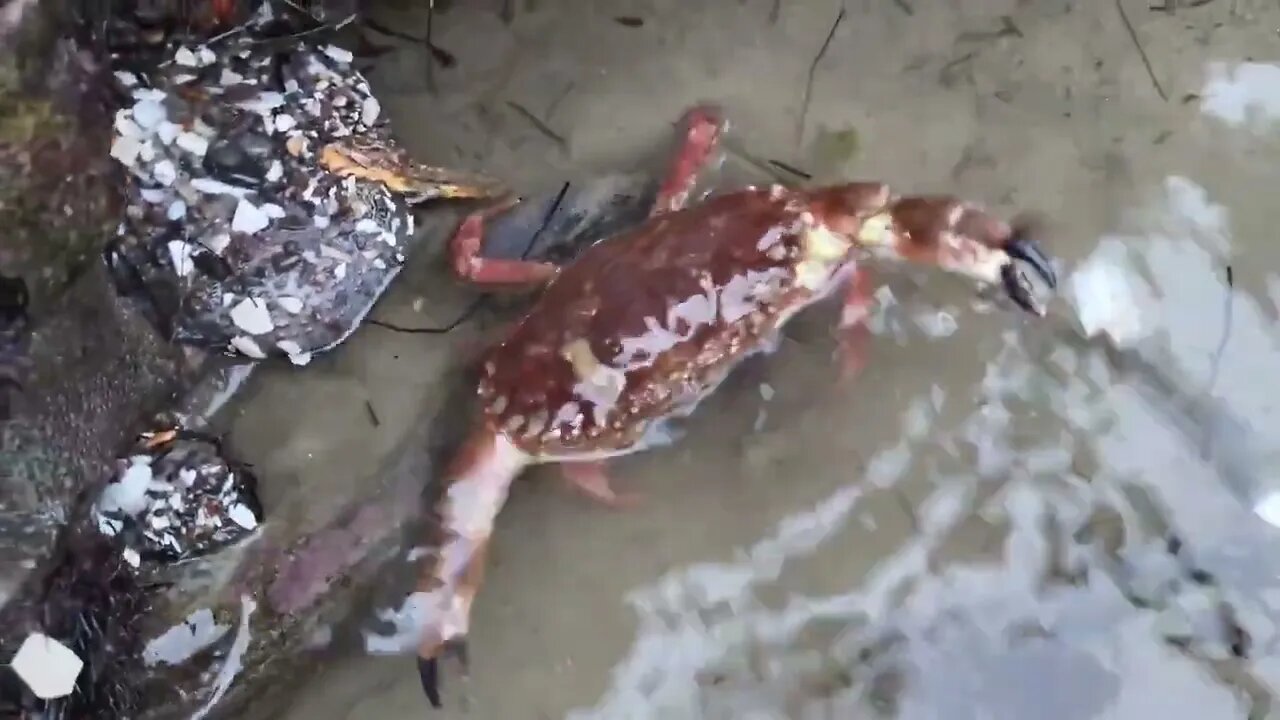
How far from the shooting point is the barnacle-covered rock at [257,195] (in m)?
2.15

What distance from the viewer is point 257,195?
222 cm

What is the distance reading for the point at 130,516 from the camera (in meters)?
2.18

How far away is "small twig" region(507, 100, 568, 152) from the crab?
1.22 ft

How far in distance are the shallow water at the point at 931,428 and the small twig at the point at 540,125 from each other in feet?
0.06

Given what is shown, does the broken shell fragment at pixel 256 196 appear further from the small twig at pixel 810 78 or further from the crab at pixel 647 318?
the small twig at pixel 810 78

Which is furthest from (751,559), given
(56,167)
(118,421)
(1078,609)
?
(56,167)

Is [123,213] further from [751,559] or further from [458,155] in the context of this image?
[751,559]

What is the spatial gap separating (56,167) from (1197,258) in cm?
229

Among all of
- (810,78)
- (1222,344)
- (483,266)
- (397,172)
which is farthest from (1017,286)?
(397,172)

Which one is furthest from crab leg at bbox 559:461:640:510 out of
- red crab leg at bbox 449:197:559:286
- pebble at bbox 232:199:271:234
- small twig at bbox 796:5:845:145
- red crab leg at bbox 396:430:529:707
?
small twig at bbox 796:5:845:145

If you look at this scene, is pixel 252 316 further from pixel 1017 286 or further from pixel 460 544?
pixel 1017 286

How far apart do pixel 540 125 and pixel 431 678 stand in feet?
4.17

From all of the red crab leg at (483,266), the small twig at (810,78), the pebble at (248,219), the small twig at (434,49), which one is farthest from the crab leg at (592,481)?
the small twig at (434,49)

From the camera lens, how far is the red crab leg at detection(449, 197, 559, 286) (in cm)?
236
